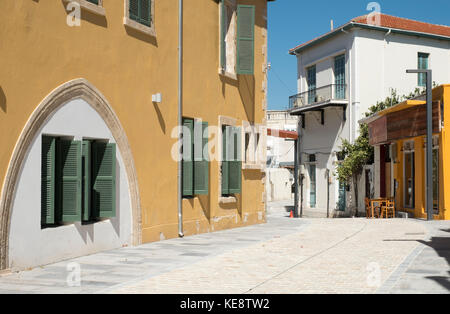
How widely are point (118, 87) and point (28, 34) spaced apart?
105 inches

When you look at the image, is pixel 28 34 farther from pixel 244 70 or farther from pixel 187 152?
pixel 244 70

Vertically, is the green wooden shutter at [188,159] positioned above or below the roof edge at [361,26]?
below

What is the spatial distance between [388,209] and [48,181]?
16.3 meters

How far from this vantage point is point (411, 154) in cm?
2144

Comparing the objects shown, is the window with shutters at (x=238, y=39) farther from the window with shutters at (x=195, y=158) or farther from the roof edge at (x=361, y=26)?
the roof edge at (x=361, y=26)

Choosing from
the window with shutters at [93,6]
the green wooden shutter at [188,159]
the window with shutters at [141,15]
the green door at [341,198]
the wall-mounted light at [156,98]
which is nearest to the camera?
the window with shutters at [93,6]

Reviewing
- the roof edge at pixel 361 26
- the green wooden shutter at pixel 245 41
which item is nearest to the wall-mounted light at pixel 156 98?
the green wooden shutter at pixel 245 41

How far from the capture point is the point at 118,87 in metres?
11.3

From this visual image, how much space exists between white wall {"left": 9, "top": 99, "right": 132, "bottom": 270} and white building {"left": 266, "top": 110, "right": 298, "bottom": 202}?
34.0 metres

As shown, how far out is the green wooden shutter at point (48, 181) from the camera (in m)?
9.34

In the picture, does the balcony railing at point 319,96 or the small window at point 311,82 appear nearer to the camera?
the balcony railing at point 319,96

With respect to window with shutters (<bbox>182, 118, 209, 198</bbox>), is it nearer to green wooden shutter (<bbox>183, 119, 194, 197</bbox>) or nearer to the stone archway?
green wooden shutter (<bbox>183, 119, 194, 197</bbox>)

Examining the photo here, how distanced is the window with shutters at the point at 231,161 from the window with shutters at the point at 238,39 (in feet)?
5.31
